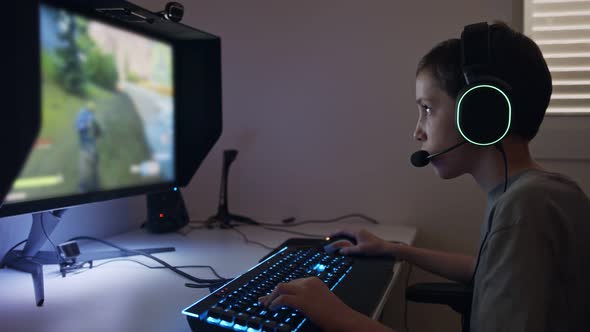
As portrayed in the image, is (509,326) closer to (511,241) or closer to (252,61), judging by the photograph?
(511,241)

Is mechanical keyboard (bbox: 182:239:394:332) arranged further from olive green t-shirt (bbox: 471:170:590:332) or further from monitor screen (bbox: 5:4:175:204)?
monitor screen (bbox: 5:4:175:204)

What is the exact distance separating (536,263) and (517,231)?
5 centimetres

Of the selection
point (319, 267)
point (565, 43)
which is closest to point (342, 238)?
point (319, 267)

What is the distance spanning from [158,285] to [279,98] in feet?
2.73

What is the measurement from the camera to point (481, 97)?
771 mm

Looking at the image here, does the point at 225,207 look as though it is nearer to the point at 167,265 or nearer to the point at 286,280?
the point at 167,265

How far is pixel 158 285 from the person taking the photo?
2.90 ft

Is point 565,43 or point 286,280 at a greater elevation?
point 565,43

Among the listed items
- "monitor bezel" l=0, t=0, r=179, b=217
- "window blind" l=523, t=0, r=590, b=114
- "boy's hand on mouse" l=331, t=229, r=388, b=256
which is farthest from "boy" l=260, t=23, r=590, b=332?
"window blind" l=523, t=0, r=590, b=114

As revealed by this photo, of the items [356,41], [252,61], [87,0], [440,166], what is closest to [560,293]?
[440,166]

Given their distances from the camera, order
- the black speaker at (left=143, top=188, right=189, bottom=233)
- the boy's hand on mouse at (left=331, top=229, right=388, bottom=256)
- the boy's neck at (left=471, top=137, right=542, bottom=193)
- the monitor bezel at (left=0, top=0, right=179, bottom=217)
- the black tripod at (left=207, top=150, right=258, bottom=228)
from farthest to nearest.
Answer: the black tripod at (left=207, top=150, right=258, bottom=228) → the black speaker at (left=143, top=188, right=189, bottom=233) → the boy's hand on mouse at (left=331, top=229, right=388, bottom=256) → the boy's neck at (left=471, top=137, right=542, bottom=193) → the monitor bezel at (left=0, top=0, right=179, bottom=217)

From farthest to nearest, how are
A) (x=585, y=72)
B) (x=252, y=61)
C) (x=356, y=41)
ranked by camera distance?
(x=252, y=61)
(x=356, y=41)
(x=585, y=72)

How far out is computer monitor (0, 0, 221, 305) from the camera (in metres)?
0.76

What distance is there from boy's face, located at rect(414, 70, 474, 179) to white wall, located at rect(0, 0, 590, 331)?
519 mm
